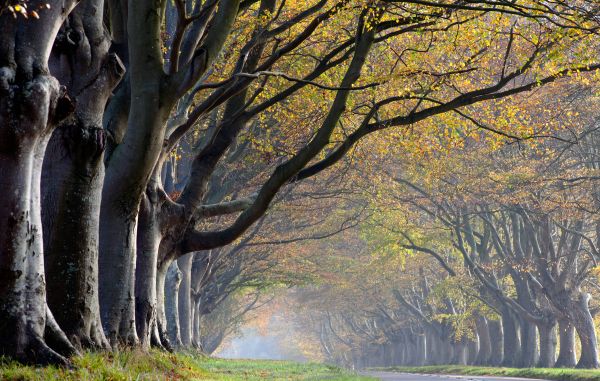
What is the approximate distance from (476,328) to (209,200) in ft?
88.0

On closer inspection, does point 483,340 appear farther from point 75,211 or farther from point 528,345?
point 75,211

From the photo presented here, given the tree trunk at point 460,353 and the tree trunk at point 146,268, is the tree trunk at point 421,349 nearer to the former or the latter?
A: the tree trunk at point 460,353

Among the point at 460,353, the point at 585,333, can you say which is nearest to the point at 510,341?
the point at 585,333

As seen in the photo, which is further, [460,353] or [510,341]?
[460,353]

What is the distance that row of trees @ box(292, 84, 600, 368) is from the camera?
79.8 ft

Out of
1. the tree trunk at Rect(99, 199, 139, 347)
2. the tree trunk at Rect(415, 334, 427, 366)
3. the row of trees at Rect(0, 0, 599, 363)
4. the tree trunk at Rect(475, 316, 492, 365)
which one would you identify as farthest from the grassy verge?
the tree trunk at Rect(415, 334, 427, 366)

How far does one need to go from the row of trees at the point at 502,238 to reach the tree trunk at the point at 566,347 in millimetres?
60

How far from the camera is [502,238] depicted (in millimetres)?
37406

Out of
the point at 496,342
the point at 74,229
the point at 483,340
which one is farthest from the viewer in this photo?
the point at 483,340

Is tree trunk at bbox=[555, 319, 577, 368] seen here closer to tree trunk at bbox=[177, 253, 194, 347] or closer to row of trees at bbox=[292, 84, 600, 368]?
row of trees at bbox=[292, 84, 600, 368]

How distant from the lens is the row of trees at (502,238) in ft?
79.8

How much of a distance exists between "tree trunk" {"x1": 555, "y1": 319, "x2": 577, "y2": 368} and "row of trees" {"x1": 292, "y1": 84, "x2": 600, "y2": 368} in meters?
0.06

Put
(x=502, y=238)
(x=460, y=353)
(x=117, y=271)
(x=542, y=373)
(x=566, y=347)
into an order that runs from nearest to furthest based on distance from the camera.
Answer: (x=117, y=271) → (x=542, y=373) → (x=566, y=347) → (x=502, y=238) → (x=460, y=353)

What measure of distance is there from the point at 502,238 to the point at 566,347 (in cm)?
707
